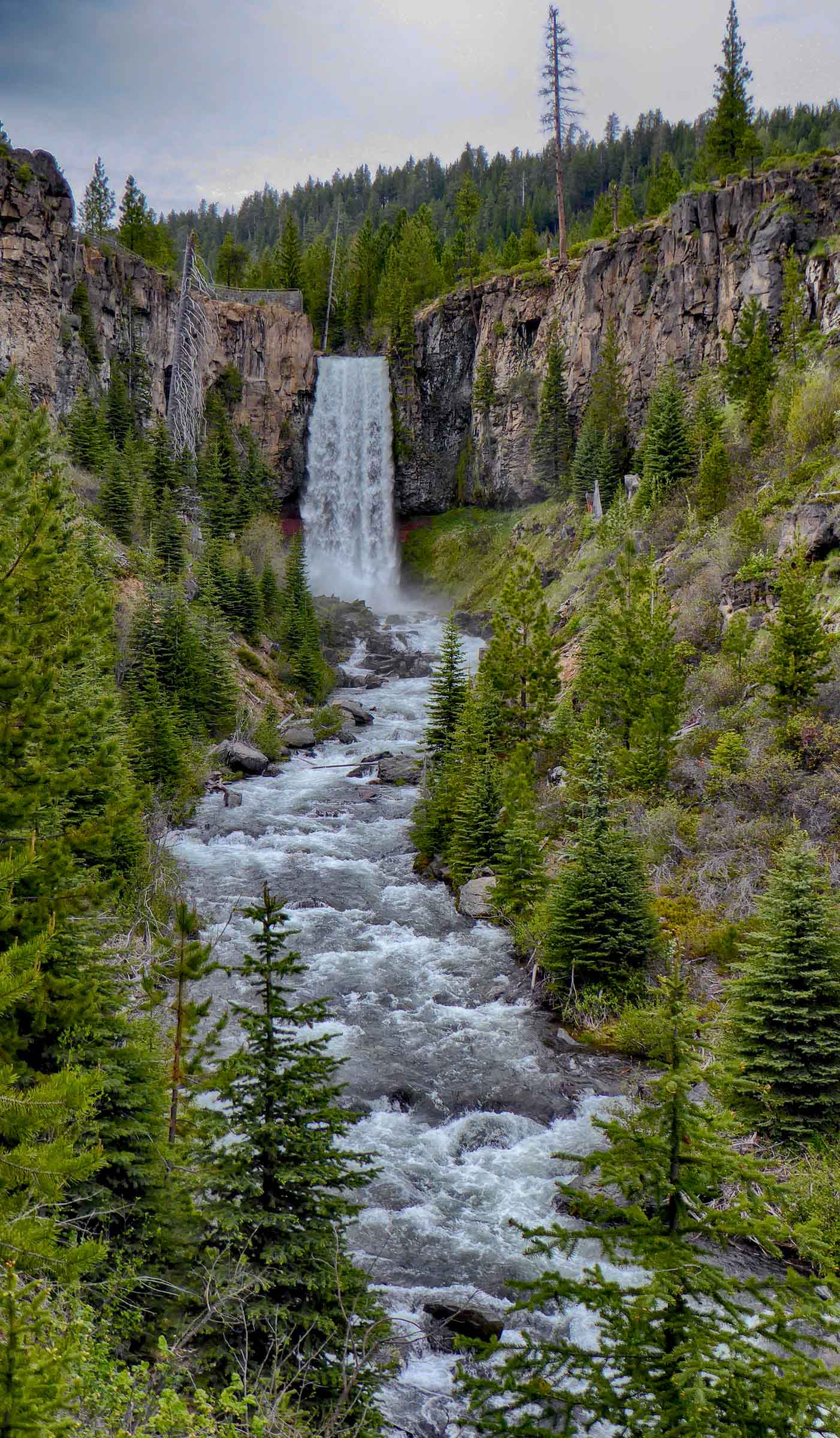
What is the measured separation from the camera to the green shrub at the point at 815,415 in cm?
2723

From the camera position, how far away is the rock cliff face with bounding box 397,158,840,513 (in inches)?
1587

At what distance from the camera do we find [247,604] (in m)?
42.1

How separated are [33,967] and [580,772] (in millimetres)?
16167

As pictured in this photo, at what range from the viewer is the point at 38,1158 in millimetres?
4848

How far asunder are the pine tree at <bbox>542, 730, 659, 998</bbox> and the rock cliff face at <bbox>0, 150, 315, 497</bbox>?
24147mm

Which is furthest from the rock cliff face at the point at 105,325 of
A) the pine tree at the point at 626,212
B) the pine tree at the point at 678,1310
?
the pine tree at the point at 678,1310

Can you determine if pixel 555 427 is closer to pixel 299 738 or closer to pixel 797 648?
pixel 299 738

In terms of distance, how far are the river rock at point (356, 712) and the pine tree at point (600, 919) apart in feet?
77.3

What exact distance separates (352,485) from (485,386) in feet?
41.4

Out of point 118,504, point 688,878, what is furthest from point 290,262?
point 688,878

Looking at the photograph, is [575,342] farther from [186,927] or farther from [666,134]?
[666,134]

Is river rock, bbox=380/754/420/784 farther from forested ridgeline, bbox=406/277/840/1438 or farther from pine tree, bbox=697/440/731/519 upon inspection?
pine tree, bbox=697/440/731/519

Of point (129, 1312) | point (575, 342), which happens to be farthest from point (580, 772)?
point (575, 342)

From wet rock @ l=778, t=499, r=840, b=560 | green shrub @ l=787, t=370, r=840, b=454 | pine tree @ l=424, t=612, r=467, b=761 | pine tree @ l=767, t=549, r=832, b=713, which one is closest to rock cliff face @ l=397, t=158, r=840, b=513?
green shrub @ l=787, t=370, r=840, b=454
